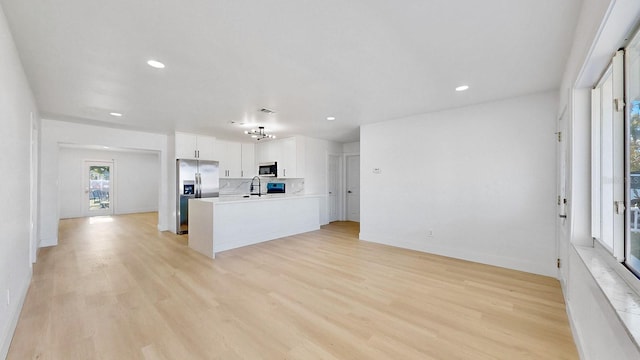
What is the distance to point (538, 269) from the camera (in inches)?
131

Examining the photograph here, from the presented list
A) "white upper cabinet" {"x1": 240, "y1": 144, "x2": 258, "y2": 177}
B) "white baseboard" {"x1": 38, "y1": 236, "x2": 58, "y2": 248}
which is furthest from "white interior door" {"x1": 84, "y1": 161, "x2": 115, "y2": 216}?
"white upper cabinet" {"x1": 240, "y1": 144, "x2": 258, "y2": 177}

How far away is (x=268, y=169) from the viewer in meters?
7.20

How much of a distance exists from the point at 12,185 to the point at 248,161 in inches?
218

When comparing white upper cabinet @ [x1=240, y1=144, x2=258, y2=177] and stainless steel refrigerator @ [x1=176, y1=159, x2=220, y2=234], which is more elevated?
white upper cabinet @ [x1=240, y1=144, x2=258, y2=177]

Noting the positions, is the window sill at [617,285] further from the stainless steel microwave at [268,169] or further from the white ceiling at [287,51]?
the stainless steel microwave at [268,169]

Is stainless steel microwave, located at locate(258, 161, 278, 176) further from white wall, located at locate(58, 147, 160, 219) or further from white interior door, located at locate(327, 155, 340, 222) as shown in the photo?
white wall, located at locate(58, 147, 160, 219)

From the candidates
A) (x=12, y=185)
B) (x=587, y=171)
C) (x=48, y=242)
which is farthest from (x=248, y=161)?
(x=587, y=171)

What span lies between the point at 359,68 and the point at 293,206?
3711mm

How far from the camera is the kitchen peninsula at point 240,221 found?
4262 mm

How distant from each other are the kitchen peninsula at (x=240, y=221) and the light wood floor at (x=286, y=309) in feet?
1.25

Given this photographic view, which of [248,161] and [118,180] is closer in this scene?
[248,161]

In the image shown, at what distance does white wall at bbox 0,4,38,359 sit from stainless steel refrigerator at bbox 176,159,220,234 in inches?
122

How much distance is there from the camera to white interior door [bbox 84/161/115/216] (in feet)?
27.6

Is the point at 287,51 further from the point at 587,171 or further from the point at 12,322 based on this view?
the point at 12,322
